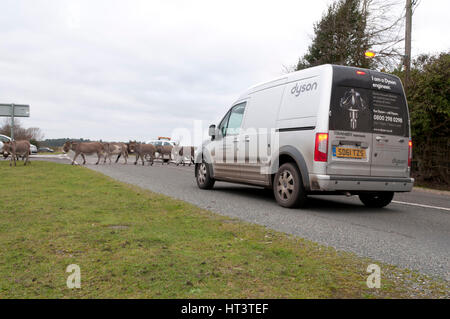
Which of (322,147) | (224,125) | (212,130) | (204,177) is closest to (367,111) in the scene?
(322,147)

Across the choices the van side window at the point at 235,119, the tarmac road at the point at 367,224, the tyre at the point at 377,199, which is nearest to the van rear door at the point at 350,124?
the tarmac road at the point at 367,224

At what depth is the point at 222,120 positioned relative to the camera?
9.21 meters

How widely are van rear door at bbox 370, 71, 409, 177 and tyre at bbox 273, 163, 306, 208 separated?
1303mm

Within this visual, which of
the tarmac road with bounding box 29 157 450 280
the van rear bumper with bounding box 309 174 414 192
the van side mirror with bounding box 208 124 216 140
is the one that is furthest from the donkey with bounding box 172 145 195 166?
the van rear bumper with bounding box 309 174 414 192

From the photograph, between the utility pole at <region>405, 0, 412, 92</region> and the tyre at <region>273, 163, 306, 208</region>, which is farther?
the utility pole at <region>405, 0, 412, 92</region>

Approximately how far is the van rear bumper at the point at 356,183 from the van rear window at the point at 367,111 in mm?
826

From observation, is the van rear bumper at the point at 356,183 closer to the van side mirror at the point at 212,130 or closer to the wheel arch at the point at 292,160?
the wheel arch at the point at 292,160

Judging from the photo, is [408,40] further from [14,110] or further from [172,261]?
[14,110]

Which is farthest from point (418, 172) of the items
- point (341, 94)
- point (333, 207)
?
point (341, 94)

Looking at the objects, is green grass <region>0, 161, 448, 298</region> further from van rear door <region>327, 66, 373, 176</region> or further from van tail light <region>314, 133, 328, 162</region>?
van rear door <region>327, 66, 373, 176</region>

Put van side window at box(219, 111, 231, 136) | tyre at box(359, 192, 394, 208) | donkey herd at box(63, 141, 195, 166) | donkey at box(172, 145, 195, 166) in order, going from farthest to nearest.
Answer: donkey at box(172, 145, 195, 166) < donkey herd at box(63, 141, 195, 166) < van side window at box(219, 111, 231, 136) < tyre at box(359, 192, 394, 208)

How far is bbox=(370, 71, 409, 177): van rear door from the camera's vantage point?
254 inches

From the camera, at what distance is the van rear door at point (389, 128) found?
6.45 metres

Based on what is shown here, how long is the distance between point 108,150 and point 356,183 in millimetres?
20748
